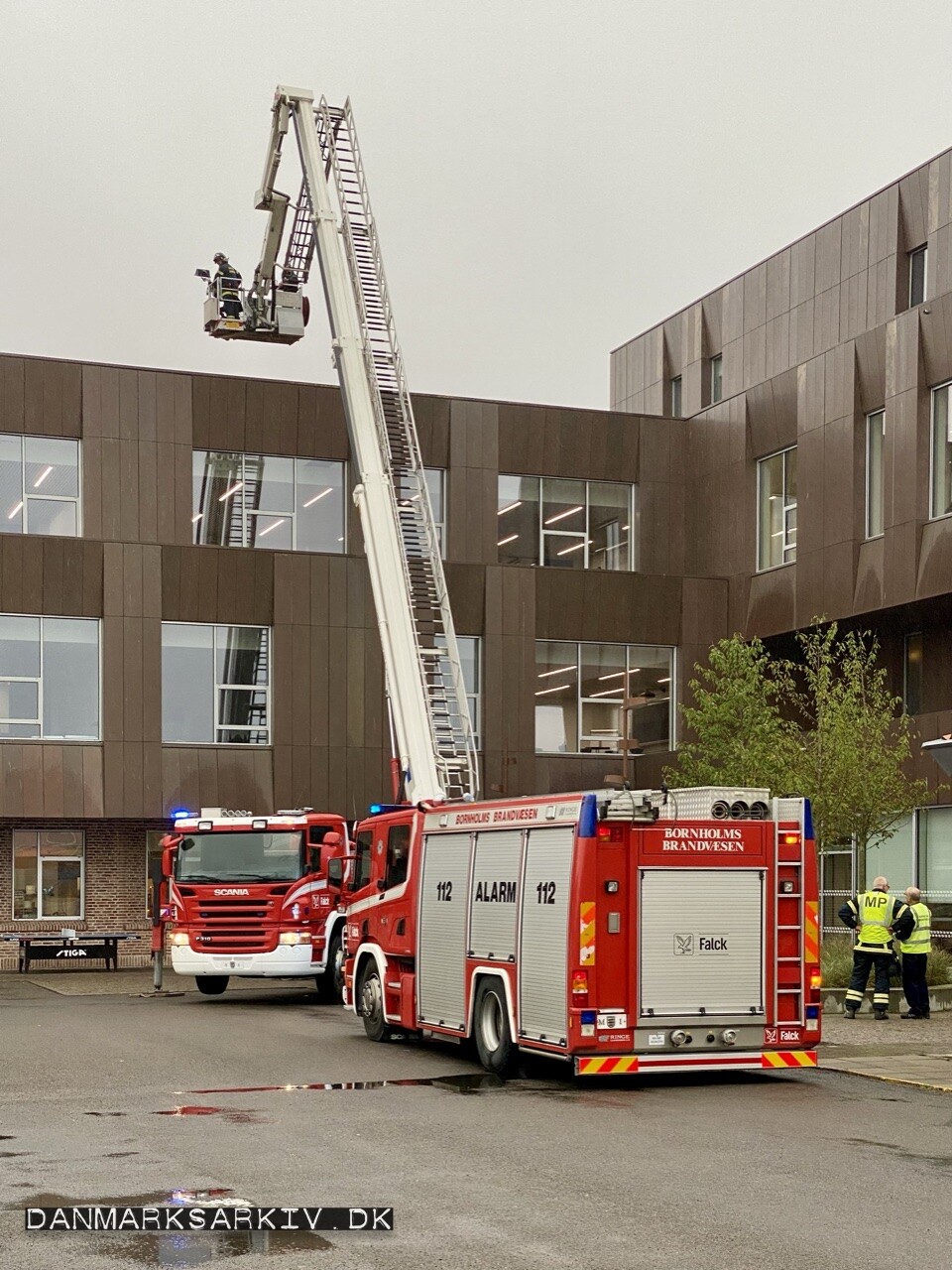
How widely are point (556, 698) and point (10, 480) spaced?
1195 centimetres

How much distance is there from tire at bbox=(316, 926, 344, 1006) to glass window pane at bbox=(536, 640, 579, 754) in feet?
35.4

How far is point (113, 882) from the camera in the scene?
35812 mm

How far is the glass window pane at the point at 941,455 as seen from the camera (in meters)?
30.6

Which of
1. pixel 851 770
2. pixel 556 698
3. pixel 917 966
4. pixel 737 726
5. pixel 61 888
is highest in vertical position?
pixel 556 698

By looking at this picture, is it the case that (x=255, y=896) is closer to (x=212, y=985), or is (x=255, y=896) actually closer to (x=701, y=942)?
(x=212, y=985)

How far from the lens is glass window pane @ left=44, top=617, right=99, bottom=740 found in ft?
113

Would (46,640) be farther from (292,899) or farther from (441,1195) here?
(441,1195)

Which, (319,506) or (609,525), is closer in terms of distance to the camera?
(319,506)

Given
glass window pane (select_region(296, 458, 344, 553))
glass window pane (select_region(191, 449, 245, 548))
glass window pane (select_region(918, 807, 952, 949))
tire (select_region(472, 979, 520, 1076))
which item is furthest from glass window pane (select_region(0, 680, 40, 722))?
tire (select_region(472, 979, 520, 1076))

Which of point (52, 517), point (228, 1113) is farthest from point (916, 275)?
point (228, 1113)

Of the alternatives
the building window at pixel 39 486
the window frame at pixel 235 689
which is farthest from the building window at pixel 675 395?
the building window at pixel 39 486

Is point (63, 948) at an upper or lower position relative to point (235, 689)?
lower

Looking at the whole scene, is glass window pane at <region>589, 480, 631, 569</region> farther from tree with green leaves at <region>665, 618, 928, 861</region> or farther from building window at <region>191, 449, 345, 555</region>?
tree with green leaves at <region>665, 618, 928, 861</region>

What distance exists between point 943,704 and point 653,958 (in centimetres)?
A: 1787
